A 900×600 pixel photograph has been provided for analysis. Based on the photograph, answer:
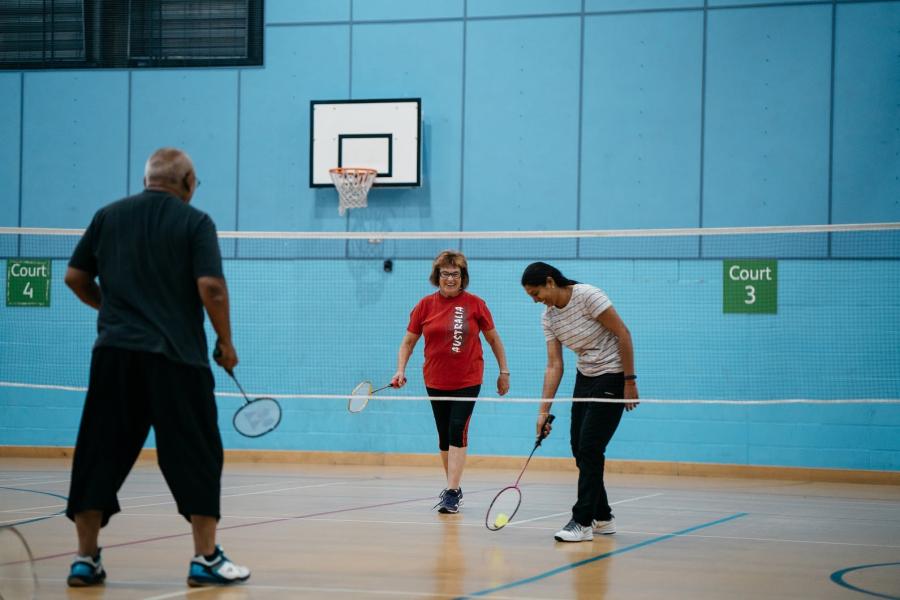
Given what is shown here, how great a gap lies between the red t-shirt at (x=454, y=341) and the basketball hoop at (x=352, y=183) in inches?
188

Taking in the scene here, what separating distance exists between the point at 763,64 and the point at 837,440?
4516 millimetres

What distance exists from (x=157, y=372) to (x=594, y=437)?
3020 millimetres

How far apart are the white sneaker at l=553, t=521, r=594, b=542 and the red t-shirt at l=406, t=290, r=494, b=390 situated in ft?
7.28

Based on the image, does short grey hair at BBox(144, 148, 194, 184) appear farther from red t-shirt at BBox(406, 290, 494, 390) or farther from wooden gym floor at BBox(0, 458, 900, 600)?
red t-shirt at BBox(406, 290, 494, 390)

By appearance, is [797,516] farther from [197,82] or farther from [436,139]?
[197,82]

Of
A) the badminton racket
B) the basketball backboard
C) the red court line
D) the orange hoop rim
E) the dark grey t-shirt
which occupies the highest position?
the basketball backboard

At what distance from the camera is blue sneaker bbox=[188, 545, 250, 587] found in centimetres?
501

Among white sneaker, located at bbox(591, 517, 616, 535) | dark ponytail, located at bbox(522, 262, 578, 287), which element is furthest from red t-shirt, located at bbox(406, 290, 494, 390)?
dark ponytail, located at bbox(522, 262, 578, 287)

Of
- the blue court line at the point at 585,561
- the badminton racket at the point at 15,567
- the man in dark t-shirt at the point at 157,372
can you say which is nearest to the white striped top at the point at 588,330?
the blue court line at the point at 585,561

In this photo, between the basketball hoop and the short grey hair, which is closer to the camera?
the short grey hair

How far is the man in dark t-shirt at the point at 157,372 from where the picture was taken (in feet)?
16.0

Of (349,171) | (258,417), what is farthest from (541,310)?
(258,417)

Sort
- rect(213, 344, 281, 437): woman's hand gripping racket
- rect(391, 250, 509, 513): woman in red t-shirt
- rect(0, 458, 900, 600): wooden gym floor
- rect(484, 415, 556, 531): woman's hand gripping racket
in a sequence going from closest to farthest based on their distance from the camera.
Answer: rect(0, 458, 900, 600): wooden gym floor, rect(213, 344, 281, 437): woman's hand gripping racket, rect(484, 415, 556, 531): woman's hand gripping racket, rect(391, 250, 509, 513): woman in red t-shirt

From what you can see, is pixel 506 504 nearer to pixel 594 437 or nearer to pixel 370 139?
pixel 594 437
